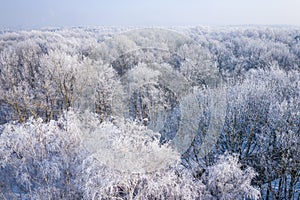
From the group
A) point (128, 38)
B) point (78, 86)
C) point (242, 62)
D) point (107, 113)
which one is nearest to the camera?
point (107, 113)

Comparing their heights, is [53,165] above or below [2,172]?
above

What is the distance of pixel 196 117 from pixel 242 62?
24.6 metres

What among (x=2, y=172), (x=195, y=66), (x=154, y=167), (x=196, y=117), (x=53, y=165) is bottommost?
(x=2, y=172)

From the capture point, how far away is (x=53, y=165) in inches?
398

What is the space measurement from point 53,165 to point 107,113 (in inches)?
178

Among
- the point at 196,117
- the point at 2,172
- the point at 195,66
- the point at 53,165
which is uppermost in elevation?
the point at 195,66

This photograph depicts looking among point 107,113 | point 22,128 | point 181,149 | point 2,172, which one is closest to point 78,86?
point 107,113

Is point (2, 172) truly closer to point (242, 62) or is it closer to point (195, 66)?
point (195, 66)

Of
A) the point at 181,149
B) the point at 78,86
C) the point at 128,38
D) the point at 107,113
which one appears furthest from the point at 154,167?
the point at 128,38

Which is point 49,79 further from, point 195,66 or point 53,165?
point 195,66

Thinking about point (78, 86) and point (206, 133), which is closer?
point (206, 133)

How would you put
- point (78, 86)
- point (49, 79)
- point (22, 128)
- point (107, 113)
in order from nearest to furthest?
point (22, 128) → point (107, 113) → point (78, 86) → point (49, 79)

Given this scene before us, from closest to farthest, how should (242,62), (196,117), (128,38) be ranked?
(196,117) < (128,38) < (242,62)

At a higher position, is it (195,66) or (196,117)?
(195,66)
